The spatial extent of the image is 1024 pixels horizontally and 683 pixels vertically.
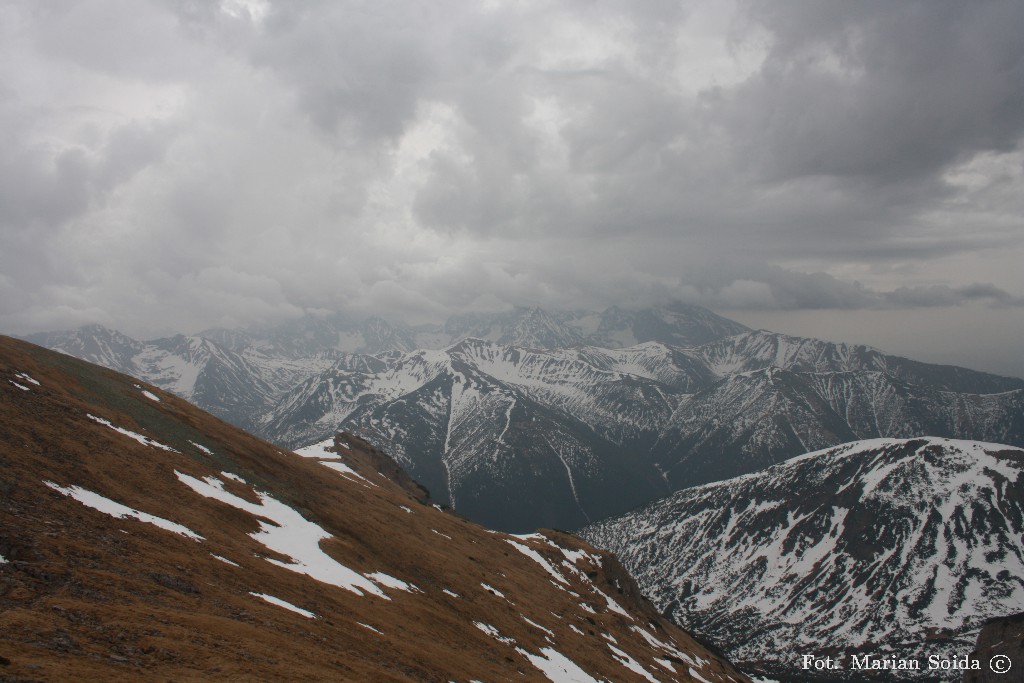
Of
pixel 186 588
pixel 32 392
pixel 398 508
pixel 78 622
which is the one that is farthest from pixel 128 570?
pixel 398 508

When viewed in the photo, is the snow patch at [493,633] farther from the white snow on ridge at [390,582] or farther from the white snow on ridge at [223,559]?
the white snow on ridge at [223,559]

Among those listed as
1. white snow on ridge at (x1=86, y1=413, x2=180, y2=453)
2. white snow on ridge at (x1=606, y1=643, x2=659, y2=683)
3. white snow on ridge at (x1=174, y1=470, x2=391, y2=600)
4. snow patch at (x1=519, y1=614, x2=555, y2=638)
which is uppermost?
white snow on ridge at (x1=86, y1=413, x2=180, y2=453)

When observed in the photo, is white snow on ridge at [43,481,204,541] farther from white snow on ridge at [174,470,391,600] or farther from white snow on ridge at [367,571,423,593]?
white snow on ridge at [367,571,423,593]

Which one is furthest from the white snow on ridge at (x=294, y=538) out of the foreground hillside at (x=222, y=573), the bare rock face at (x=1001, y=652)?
the bare rock face at (x=1001, y=652)

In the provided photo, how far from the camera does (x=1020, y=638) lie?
136875 mm

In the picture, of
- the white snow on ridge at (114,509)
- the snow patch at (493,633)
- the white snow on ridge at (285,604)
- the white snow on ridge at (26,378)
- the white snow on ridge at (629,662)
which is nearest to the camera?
the white snow on ridge at (285,604)

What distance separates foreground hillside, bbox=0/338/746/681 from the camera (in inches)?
931

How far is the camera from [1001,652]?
139000mm

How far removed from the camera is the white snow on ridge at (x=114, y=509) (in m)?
37.1

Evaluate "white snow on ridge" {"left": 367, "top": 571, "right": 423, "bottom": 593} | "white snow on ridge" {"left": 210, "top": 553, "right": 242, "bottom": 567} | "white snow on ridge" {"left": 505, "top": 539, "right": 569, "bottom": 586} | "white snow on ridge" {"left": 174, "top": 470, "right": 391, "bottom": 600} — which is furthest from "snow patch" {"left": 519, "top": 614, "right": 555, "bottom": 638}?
"white snow on ridge" {"left": 210, "top": 553, "right": 242, "bottom": 567}
